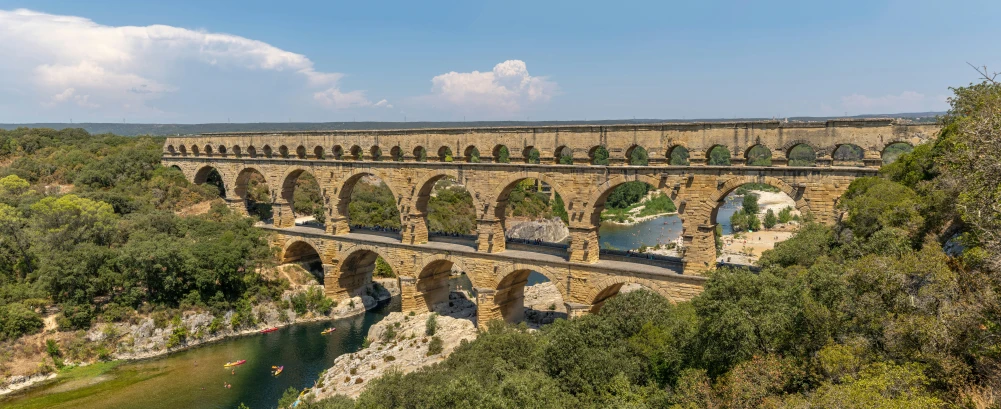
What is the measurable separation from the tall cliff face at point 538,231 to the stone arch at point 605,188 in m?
29.2

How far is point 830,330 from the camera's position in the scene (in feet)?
38.1

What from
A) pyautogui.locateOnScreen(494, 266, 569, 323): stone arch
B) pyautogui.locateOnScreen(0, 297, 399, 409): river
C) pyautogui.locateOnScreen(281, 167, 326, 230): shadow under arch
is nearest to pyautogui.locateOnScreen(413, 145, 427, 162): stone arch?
pyautogui.locateOnScreen(281, 167, 326, 230): shadow under arch

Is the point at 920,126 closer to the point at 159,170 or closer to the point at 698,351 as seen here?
the point at 698,351

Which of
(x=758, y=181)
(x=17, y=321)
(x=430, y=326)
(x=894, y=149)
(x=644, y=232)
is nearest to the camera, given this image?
(x=758, y=181)

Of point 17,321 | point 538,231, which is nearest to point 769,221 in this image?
point 538,231

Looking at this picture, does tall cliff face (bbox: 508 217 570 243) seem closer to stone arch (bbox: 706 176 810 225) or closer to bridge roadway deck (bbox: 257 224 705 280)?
bridge roadway deck (bbox: 257 224 705 280)

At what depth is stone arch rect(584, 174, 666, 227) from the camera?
2167 centimetres

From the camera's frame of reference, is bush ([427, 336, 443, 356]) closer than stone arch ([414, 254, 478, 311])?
Yes

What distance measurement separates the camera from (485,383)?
15.5 meters

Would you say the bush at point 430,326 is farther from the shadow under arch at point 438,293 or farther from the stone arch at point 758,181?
the stone arch at point 758,181

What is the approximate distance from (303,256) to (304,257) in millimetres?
96

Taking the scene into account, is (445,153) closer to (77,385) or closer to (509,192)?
(509,192)

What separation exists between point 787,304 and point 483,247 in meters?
14.5

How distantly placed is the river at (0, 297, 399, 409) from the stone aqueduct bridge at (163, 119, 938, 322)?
14.2 ft
